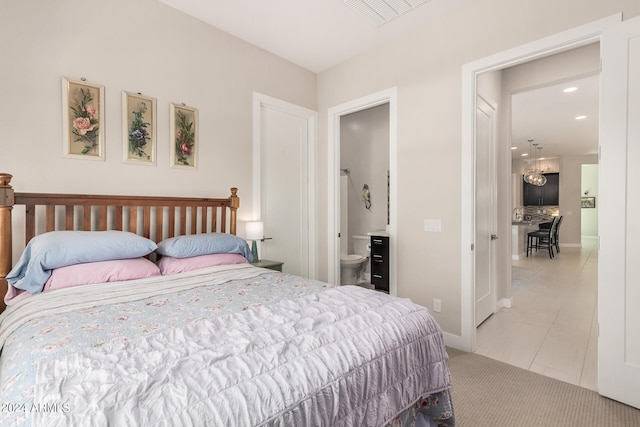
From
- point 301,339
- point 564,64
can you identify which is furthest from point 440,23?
point 301,339

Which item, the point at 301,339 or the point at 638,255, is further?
the point at 638,255

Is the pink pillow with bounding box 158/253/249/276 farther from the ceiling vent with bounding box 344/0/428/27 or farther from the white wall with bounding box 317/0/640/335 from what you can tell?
the ceiling vent with bounding box 344/0/428/27

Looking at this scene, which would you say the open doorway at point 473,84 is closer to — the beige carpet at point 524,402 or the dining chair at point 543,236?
the beige carpet at point 524,402

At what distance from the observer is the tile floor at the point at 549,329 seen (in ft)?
8.00

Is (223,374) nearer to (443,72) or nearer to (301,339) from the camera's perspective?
(301,339)

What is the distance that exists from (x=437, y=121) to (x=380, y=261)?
1736 mm

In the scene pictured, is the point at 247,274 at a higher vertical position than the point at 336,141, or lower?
lower

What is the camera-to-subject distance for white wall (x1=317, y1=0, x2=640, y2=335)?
250 cm

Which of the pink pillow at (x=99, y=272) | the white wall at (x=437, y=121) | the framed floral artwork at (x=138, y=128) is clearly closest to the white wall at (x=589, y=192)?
the white wall at (x=437, y=121)

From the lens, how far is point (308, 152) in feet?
12.9

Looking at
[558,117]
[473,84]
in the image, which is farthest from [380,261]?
[558,117]

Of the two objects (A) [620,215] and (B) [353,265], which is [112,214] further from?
(A) [620,215]

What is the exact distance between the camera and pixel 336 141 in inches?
151

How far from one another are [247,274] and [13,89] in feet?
6.40
